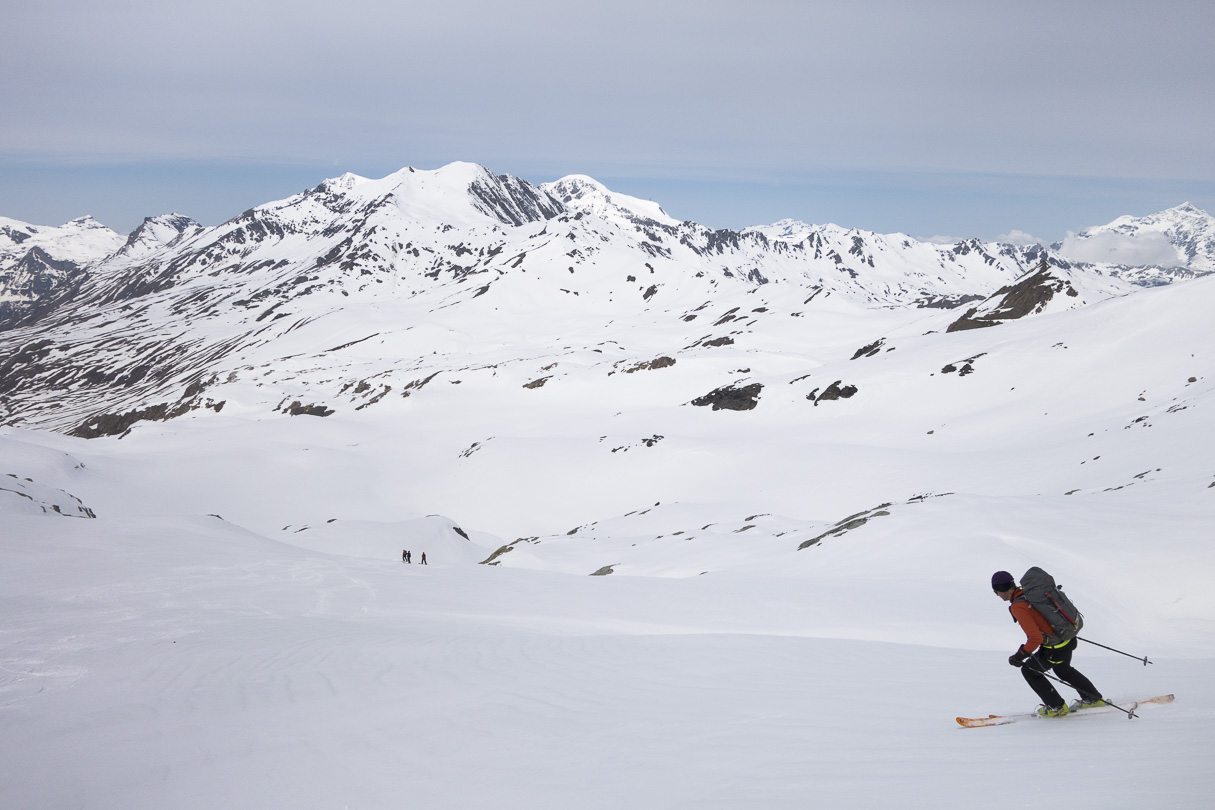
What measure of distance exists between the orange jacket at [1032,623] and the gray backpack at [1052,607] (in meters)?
0.05

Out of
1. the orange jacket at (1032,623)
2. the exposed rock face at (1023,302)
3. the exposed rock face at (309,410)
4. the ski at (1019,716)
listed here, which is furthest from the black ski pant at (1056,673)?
the exposed rock face at (309,410)

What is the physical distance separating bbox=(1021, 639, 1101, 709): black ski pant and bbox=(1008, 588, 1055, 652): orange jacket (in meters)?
0.28

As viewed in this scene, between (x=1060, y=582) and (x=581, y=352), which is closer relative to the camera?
(x=1060, y=582)

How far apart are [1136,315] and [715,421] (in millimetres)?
33883

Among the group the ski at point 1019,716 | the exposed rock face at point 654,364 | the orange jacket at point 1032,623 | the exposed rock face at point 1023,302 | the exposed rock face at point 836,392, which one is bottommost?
the ski at point 1019,716

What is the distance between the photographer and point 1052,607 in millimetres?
6859

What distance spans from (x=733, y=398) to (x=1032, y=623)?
181 ft

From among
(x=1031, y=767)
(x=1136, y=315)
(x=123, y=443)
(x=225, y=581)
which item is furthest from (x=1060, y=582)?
(x=123, y=443)

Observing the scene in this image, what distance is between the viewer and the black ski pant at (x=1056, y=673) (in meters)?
6.98

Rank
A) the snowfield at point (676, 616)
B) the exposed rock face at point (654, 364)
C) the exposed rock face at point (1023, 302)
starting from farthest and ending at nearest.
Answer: the exposed rock face at point (654, 364) < the exposed rock face at point (1023, 302) < the snowfield at point (676, 616)

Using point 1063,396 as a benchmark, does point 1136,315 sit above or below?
above

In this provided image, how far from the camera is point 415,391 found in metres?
89.9

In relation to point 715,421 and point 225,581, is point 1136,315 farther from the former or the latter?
point 225,581

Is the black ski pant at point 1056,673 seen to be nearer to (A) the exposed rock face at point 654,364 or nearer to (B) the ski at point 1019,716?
(B) the ski at point 1019,716
